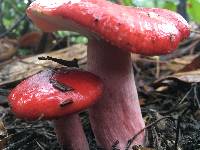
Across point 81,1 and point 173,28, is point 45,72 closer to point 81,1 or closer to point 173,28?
point 81,1

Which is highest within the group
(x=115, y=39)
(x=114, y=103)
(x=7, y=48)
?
(x=115, y=39)

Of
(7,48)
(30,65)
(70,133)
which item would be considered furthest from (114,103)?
(7,48)

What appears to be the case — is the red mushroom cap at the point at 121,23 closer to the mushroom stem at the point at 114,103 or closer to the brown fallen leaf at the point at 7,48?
the mushroom stem at the point at 114,103

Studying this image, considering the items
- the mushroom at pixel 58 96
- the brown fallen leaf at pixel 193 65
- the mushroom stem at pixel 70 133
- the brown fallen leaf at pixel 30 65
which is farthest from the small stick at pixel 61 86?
the brown fallen leaf at pixel 193 65

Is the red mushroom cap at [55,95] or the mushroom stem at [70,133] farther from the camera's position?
the mushroom stem at [70,133]

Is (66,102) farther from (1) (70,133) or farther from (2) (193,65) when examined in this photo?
(2) (193,65)

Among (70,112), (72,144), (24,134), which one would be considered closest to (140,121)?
(72,144)

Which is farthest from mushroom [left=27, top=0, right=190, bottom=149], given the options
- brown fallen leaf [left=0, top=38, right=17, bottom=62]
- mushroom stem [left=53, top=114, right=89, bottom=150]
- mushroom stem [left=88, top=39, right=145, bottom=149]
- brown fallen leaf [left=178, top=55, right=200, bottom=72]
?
brown fallen leaf [left=0, top=38, right=17, bottom=62]
